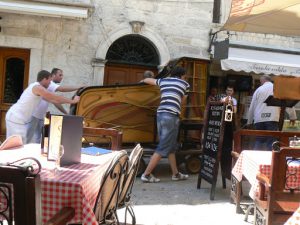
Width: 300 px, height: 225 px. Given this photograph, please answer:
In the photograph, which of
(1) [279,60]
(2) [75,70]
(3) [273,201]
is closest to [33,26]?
(2) [75,70]

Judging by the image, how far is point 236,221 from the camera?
535cm

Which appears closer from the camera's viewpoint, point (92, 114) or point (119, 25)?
point (92, 114)

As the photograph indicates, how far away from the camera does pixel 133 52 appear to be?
12.0 m

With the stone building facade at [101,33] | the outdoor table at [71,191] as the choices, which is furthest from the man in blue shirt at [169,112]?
the stone building facade at [101,33]

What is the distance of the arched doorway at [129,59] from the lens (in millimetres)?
11805

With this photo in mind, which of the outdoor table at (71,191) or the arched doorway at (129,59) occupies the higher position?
the arched doorway at (129,59)

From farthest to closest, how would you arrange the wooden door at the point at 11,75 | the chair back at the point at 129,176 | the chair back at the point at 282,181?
the wooden door at the point at 11,75 < the chair back at the point at 129,176 < the chair back at the point at 282,181

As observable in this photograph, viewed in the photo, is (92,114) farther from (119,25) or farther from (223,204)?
(119,25)

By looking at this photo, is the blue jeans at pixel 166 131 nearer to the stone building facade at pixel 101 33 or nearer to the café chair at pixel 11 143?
the café chair at pixel 11 143

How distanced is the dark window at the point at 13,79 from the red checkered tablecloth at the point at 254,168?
7378 millimetres

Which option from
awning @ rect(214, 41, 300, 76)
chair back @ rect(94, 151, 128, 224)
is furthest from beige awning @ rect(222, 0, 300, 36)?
awning @ rect(214, 41, 300, 76)

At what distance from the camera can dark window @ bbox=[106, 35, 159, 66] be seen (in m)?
11.8

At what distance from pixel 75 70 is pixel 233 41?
4271 mm

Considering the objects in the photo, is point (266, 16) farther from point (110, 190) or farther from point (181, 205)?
point (110, 190)
